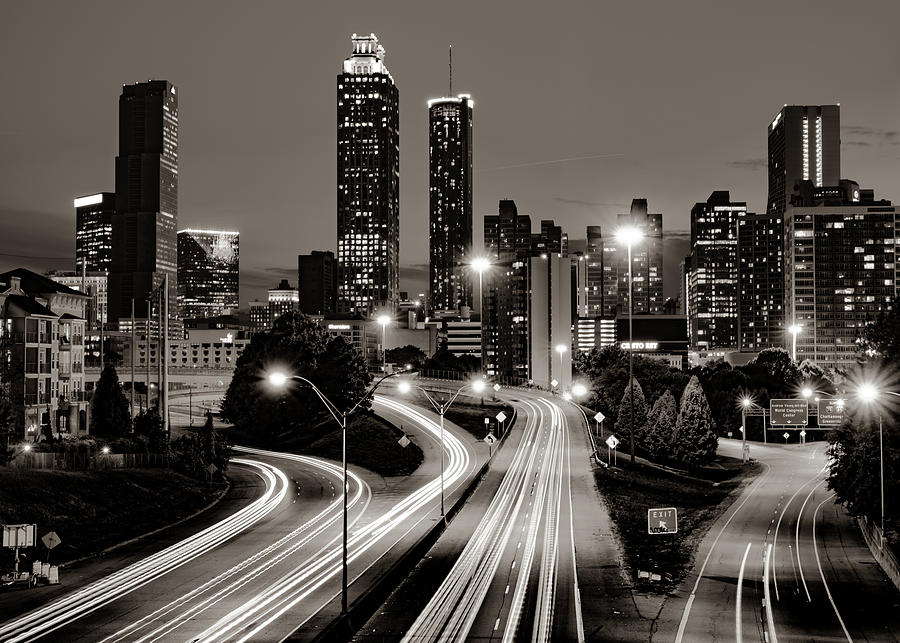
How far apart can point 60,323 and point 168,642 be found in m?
74.6

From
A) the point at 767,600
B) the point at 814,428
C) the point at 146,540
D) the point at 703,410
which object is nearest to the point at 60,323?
the point at 146,540

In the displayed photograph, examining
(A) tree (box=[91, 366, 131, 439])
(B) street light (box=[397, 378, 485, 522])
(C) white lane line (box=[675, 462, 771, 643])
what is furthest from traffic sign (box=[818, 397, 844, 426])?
(A) tree (box=[91, 366, 131, 439])

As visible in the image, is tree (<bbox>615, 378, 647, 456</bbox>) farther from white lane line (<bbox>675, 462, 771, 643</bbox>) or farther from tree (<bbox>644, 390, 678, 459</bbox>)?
white lane line (<bbox>675, 462, 771, 643</bbox>)

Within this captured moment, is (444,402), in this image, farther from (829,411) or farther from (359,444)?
(829,411)

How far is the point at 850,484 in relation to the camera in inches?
2053

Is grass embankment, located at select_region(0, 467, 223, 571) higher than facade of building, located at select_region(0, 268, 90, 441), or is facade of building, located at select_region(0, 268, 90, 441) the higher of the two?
facade of building, located at select_region(0, 268, 90, 441)

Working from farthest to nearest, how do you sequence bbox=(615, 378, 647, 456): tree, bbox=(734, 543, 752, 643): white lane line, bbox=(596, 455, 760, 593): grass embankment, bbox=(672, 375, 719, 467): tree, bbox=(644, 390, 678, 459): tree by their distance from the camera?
bbox=(615, 378, 647, 456): tree < bbox=(644, 390, 678, 459): tree < bbox=(672, 375, 719, 467): tree < bbox=(596, 455, 760, 593): grass embankment < bbox=(734, 543, 752, 643): white lane line

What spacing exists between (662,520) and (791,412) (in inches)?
1522

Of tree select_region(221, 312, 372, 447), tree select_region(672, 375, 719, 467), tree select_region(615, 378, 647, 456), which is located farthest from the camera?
tree select_region(615, 378, 647, 456)

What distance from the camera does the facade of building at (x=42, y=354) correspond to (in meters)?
86.4

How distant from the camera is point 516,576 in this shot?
1591 inches

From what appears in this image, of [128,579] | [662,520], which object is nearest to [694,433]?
[662,520]

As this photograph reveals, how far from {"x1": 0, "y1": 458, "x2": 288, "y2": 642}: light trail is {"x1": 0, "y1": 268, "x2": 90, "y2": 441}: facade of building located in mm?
34531

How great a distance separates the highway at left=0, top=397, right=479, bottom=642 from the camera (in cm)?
3181
